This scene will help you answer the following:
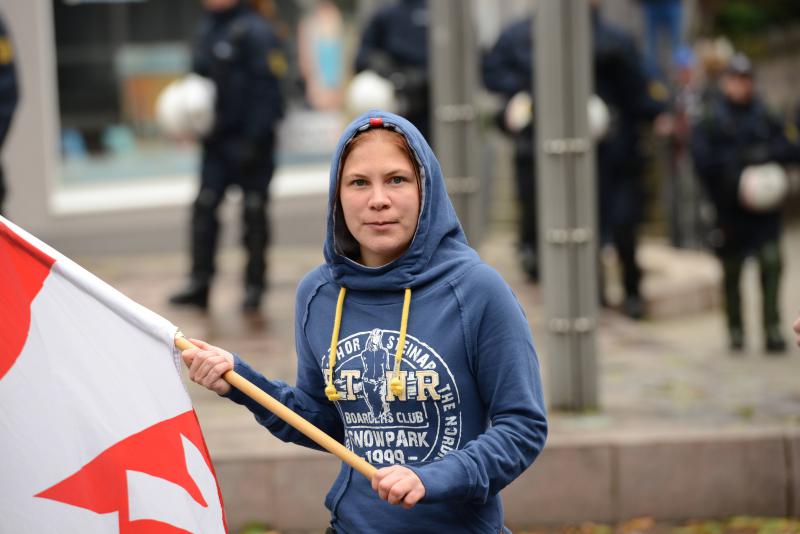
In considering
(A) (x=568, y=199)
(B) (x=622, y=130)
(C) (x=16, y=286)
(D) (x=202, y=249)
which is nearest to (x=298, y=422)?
(C) (x=16, y=286)

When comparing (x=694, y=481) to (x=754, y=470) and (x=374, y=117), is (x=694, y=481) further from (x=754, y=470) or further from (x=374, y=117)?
(x=374, y=117)

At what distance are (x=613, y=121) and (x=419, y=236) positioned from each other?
713cm

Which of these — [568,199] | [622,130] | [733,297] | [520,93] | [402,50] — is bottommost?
[733,297]

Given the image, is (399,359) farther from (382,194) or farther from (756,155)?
(756,155)

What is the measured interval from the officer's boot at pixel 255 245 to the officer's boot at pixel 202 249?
7.8 inches

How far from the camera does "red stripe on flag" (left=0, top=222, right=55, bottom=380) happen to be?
11.3 ft

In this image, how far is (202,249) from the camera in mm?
9547

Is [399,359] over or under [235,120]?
under

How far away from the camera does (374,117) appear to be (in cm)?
314

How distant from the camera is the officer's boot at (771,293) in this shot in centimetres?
919

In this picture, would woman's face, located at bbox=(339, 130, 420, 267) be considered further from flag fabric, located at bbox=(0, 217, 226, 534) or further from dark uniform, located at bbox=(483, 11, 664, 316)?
dark uniform, located at bbox=(483, 11, 664, 316)

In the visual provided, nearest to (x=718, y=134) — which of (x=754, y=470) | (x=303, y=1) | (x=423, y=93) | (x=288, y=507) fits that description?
(x=423, y=93)

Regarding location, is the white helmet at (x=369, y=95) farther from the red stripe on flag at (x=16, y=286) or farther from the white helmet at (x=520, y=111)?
the red stripe on flag at (x=16, y=286)

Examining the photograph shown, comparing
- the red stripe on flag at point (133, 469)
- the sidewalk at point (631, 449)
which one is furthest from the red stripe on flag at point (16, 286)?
the sidewalk at point (631, 449)
